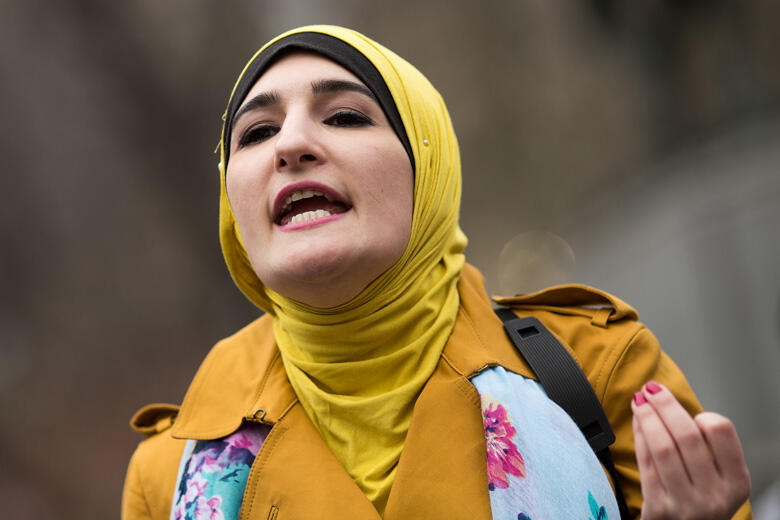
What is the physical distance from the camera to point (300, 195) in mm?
1419

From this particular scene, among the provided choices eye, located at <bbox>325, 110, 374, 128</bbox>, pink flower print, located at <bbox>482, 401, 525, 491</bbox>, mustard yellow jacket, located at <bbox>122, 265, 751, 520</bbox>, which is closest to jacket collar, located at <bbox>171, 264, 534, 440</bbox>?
mustard yellow jacket, located at <bbox>122, 265, 751, 520</bbox>

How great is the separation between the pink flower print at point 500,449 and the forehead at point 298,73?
33.6 inches

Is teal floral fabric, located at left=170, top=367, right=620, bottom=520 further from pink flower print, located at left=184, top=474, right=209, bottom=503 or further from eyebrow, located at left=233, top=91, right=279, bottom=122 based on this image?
eyebrow, located at left=233, top=91, right=279, bottom=122

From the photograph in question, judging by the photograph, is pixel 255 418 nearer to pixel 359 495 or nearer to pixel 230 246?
pixel 359 495

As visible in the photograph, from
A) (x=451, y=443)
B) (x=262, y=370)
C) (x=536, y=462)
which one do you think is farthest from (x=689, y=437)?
(x=262, y=370)

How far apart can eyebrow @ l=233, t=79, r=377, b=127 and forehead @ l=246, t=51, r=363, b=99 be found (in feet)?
0.05

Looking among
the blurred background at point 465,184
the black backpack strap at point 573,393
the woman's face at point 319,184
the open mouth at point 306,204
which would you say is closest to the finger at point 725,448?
the black backpack strap at point 573,393

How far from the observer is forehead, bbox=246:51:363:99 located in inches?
58.9

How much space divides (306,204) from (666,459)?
2.96ft

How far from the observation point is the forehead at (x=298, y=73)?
1.50 meters

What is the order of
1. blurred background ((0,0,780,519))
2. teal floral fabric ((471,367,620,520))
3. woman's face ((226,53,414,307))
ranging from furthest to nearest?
blurred background ((0,0,780,519))
woman's face ((226,53,414,307))
teal floral fabric ((471,367,620,520))

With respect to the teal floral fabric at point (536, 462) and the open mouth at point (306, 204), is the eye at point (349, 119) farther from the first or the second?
the teal floral fabric at point (536, 462)

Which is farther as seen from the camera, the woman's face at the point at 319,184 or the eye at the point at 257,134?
the eye at the point at 257,134

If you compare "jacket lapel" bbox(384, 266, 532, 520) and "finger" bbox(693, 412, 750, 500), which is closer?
"finger" bbox(693, 412, 750, 500)
